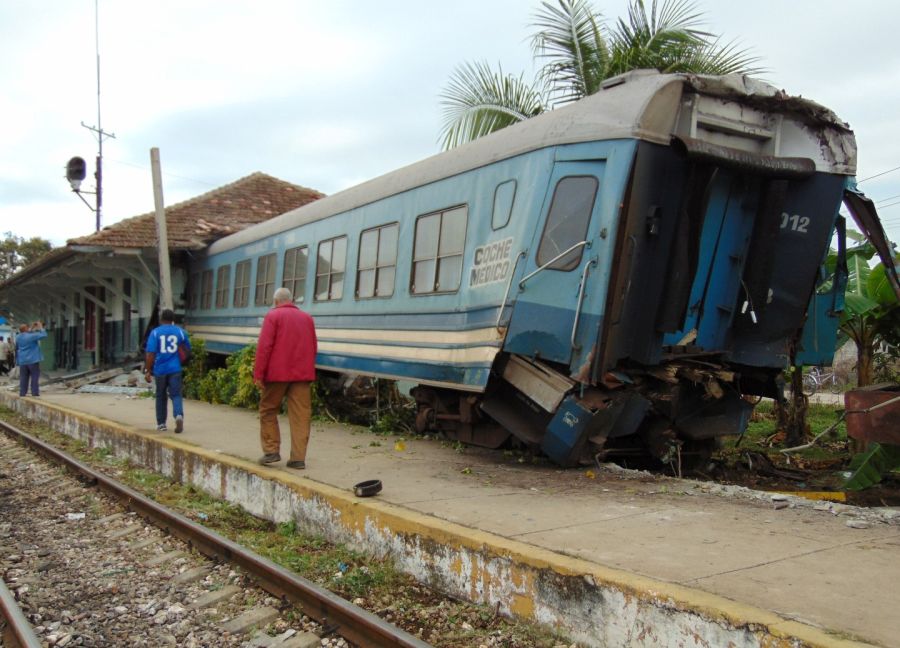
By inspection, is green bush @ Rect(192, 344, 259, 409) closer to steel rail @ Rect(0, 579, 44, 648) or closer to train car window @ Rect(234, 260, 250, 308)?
train car window @ Rect(234, 260, 250, 308)

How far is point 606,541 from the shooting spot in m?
4.54

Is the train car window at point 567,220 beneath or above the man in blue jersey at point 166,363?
above

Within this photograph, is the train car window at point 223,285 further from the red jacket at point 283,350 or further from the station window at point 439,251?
the red jacket at point 283,350

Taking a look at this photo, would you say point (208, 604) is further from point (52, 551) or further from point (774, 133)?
point (774, 133)

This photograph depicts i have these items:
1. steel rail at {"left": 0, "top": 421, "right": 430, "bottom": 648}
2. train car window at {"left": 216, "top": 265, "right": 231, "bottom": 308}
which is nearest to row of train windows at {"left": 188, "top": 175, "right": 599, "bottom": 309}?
train car window at {"left": 216, "top": 265, "right": 231, "bottom": 308}

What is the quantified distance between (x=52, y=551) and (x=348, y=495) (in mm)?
2447

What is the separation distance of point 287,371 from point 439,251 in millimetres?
2488

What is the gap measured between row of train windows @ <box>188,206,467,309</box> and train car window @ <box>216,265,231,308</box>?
909 mm

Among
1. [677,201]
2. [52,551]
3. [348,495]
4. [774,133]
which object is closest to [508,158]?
[677,201]

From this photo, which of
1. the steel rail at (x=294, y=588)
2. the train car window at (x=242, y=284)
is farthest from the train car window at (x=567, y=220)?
the train car window at (x=242, y=284)

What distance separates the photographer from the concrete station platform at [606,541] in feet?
11.1

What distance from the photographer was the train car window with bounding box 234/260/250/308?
15.3m

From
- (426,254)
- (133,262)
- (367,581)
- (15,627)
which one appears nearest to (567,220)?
(426,254)

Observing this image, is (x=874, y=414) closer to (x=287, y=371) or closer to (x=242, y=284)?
(x=287, y=371)
